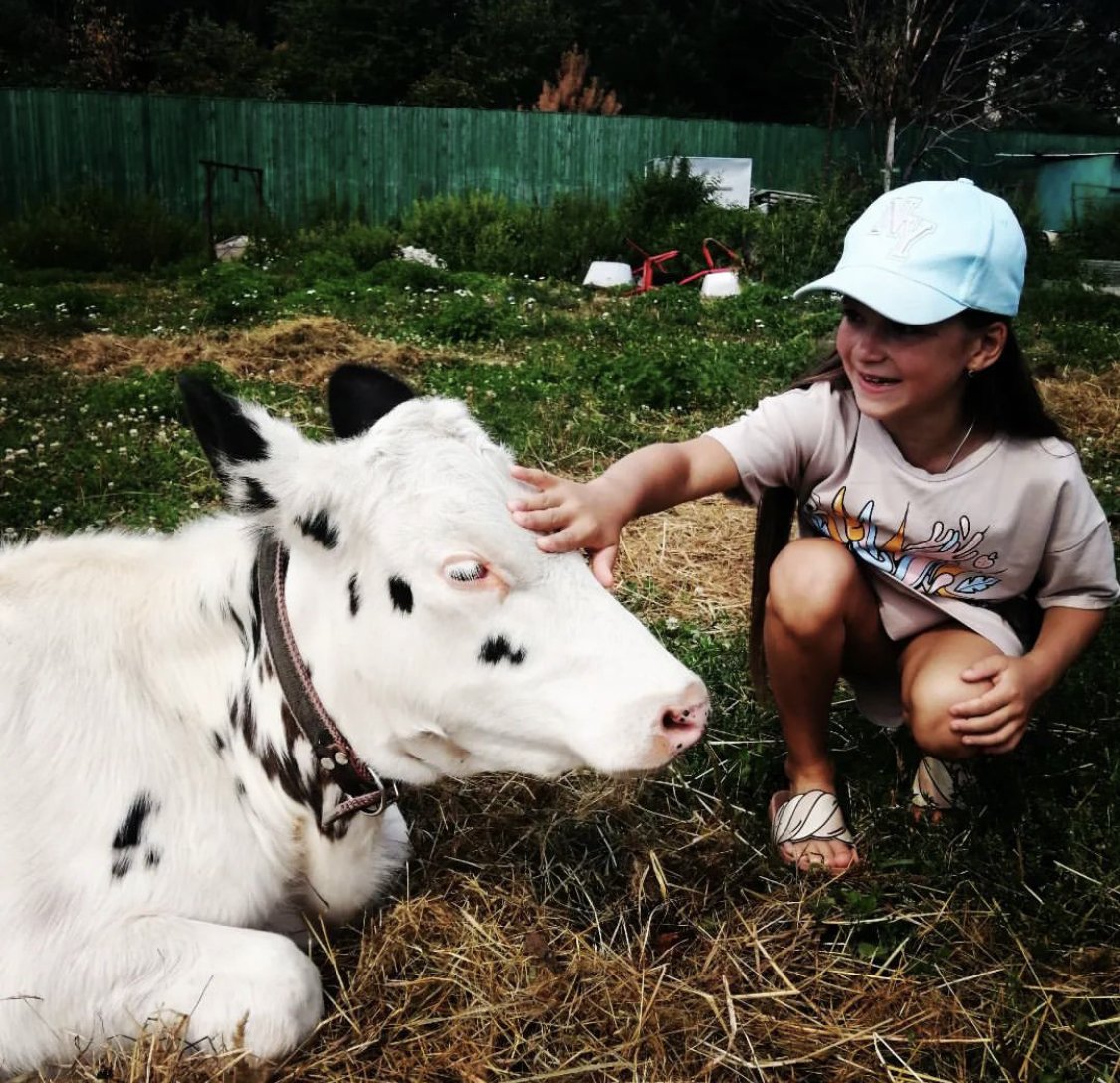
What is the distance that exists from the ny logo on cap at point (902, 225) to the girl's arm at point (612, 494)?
0.65 metres

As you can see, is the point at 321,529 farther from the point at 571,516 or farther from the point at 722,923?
the point at 722,923

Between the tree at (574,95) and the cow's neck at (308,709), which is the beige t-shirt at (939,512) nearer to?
the cow's neck at (308,709)

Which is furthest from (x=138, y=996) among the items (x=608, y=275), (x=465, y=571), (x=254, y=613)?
(x=608, y=275)

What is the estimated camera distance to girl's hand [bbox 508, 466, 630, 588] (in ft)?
6.90

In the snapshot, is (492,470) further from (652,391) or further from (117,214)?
(117,214)

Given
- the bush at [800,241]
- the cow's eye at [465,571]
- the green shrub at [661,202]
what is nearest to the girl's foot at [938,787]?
the cow's eye at [465,571]

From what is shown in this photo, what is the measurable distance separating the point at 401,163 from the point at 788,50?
753 inches

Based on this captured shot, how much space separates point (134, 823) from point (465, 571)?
0.85 metres

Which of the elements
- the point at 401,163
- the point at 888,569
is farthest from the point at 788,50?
the point at 888,569

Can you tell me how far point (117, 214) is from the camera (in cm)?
1593

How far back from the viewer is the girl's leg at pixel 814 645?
2.79 meters

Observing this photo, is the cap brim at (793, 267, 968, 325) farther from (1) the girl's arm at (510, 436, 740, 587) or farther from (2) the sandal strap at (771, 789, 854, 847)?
(2) the sandal strap at (771, 789, 854, 847)

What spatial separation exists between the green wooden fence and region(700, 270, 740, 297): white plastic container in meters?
6.12

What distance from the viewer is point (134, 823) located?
7.12 feet
